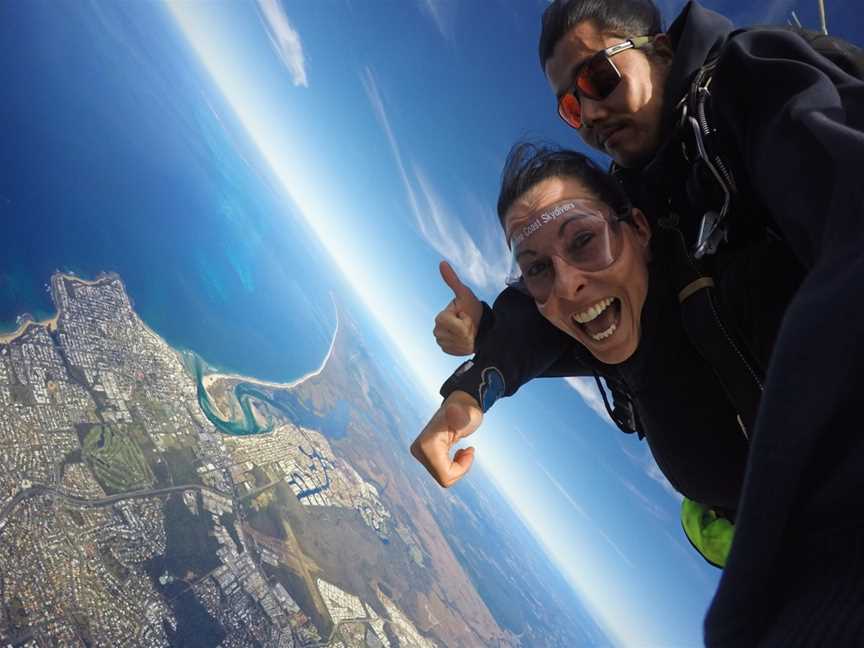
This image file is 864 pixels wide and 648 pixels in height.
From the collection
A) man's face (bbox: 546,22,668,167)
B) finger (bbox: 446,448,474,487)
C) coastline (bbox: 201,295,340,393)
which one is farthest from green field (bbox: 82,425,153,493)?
man's face (bbox: 546,22,668,167)

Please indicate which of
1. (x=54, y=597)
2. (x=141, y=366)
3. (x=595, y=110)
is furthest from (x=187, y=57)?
(x=595, y=110)

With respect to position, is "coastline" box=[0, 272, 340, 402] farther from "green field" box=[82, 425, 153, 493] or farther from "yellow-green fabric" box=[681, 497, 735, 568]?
"yellow-green fabric" box=[681, 497, 735, 568]

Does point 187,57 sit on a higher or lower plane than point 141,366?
higher

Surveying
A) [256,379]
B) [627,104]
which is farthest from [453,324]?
[256,379]

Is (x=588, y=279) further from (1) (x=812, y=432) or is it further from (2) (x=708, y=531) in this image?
(2) (x=708, y=531)

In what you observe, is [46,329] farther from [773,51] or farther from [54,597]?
[773,51]

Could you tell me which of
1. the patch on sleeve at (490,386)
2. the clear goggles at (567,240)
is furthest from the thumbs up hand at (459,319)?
the clear goggles at (567,240)
